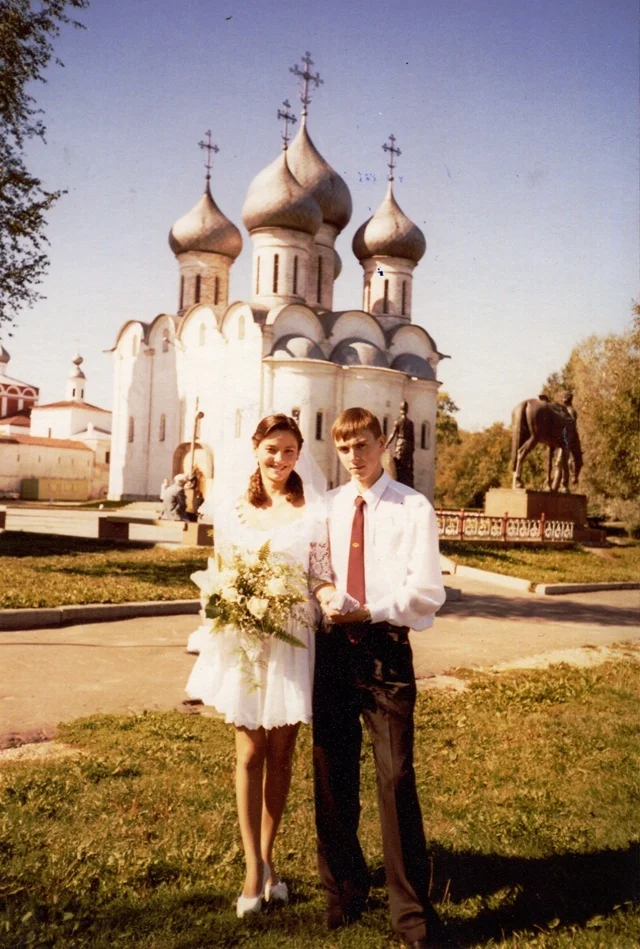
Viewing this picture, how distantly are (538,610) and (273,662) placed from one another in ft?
30.5

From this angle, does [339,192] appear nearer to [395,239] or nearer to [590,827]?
[395,239]

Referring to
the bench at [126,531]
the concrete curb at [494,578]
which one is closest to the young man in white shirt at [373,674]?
the concrete curb at [494,578]

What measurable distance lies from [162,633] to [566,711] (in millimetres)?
4091

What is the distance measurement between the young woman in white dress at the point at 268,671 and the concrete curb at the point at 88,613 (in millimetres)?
5443

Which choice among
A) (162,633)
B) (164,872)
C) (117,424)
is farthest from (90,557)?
(117,424)

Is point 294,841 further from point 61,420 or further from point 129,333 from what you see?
point 61,420

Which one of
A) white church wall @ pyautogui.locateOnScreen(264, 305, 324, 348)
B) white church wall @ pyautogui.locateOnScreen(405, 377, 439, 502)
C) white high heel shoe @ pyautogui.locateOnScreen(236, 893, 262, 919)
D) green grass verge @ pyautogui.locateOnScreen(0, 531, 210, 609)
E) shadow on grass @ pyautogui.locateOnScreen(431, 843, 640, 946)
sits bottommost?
shadow on grass @ pyautogui.locateOnScreen(431, 843, 640, 946)

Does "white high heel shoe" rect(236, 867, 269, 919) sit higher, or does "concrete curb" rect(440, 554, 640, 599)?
"concrete curb" rect(440, 554, 640, 599)

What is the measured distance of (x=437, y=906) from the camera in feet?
10.1

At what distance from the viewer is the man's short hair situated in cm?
307

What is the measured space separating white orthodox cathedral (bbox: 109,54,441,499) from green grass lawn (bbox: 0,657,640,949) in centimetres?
2782

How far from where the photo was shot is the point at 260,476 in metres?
3.30

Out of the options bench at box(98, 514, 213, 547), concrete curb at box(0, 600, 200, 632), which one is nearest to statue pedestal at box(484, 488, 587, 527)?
bench at box(98, 514, 213, 547)

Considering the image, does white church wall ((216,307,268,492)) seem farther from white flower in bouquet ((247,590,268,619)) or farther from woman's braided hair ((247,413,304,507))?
white flower in bouquet ((247,590,268,619))
